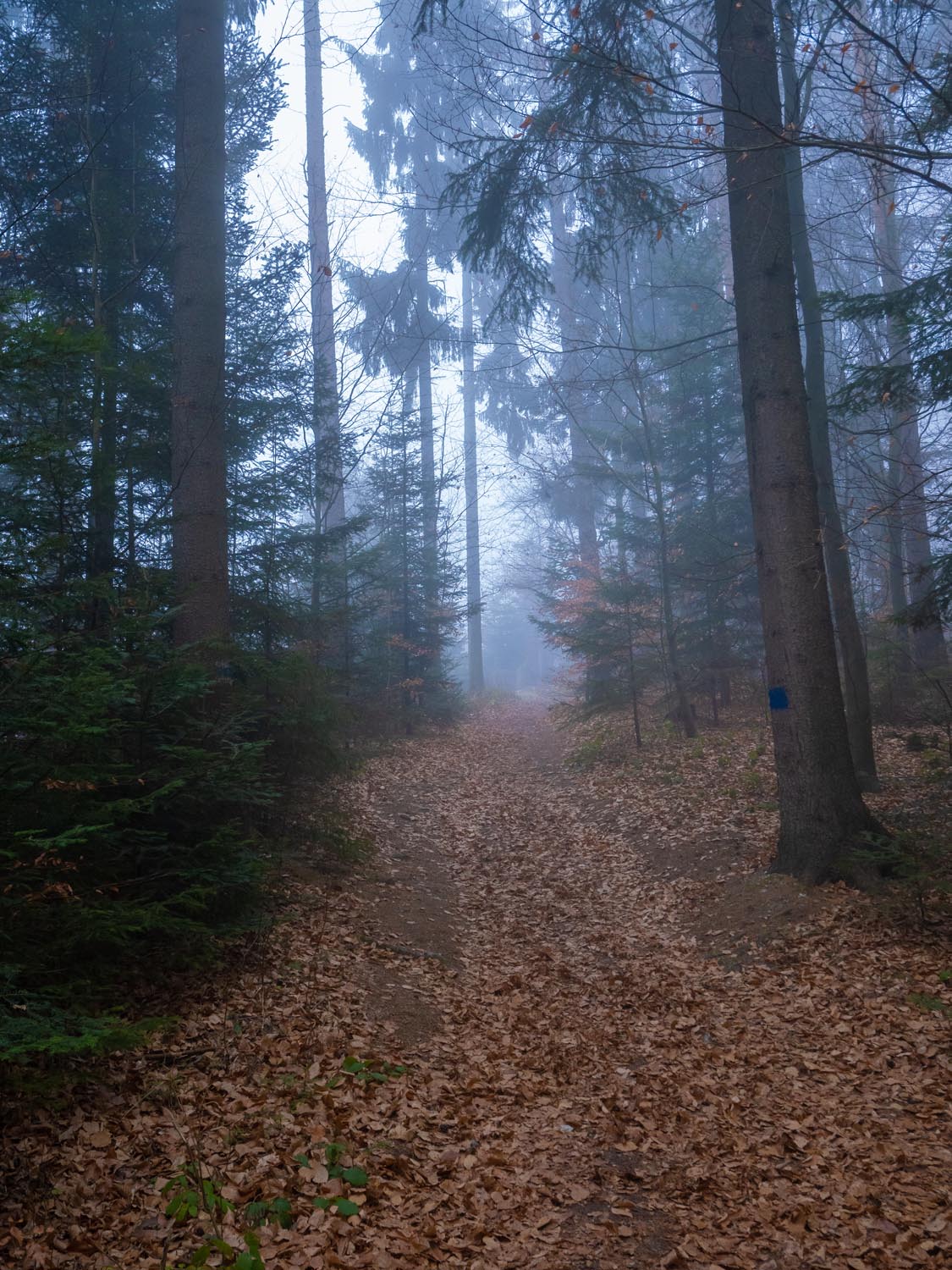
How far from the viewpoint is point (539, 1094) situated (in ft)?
16.1

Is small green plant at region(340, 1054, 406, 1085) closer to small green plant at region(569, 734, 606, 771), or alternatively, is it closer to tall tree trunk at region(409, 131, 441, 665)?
small green plant at region(569, 734, 606, 771)

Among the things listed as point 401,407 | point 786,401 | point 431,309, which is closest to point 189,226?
point 786,401

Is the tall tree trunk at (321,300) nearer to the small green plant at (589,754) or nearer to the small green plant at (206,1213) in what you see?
the small green plant at (589,754)

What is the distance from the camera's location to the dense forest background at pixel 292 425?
4.80 metres

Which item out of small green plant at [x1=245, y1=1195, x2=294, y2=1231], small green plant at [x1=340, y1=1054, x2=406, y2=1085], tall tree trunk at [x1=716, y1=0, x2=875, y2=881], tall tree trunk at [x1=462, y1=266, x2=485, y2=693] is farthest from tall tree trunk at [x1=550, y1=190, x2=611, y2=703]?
small green plant at [x1=245, y1=1195, x2=294, y2=1231]

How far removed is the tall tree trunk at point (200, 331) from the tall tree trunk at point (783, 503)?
5205 mm

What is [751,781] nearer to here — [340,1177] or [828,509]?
[828,509]

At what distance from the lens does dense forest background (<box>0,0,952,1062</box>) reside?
15.7 ft

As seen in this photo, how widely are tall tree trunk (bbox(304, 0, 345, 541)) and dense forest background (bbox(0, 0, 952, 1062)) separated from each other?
115mm

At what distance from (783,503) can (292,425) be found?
7798 millimetres

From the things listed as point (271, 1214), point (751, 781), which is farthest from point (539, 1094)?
point (751, 781)

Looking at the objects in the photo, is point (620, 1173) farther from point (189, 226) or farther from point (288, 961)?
point (189, 226)

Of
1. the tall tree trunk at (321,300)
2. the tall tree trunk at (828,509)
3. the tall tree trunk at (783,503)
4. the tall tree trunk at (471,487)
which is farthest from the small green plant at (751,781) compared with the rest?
the tall tree trunk at (471,487)

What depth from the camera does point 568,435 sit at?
27.9 m
